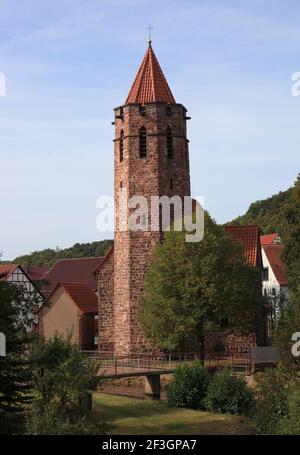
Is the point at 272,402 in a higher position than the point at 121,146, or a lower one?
lower

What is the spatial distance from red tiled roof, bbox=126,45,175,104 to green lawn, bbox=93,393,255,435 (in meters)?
19.8

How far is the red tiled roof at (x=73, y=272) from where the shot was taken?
69.7 metres

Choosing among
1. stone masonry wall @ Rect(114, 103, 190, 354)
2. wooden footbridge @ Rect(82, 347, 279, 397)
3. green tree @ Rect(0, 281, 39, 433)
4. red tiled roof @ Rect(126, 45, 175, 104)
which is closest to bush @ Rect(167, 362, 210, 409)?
wooden footbridge @ Rect(82, 347, 279, 397)

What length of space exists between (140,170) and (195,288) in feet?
32.4

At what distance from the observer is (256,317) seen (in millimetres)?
39688

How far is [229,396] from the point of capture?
29094 millimetres

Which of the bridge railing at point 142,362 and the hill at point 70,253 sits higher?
the hill at point 70,253

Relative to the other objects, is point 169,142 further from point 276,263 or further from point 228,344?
point 276,263

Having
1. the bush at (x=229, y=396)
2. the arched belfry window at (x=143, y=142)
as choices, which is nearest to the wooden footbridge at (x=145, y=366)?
the bush at (x=229, y=396)

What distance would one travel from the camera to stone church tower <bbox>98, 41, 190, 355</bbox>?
41844 mm

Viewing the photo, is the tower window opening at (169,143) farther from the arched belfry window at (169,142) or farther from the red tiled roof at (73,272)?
the red tiled roof at (73,272)

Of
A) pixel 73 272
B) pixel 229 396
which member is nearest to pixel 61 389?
pixel 229 396

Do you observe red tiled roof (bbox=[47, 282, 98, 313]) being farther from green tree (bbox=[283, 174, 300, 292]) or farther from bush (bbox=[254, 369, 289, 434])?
bush (bbox=[254, 369, 289, 434])
